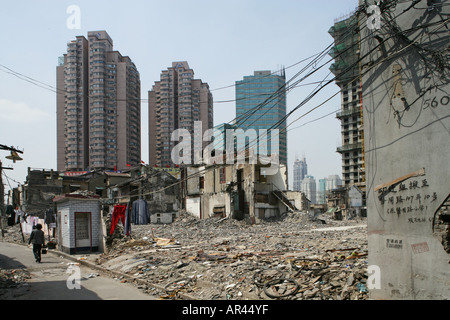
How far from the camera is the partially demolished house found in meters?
39.6

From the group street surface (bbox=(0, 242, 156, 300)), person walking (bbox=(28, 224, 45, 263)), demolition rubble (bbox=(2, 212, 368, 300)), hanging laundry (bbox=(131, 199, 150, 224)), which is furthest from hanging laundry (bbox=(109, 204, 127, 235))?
hanging laundry (bbox=(131, 199, 150, 224))

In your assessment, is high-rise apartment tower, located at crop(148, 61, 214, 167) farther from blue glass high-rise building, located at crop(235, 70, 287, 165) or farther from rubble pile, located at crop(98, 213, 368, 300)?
rubble pile, located at crop(98, 213, 368, 300)

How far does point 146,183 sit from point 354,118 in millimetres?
64670

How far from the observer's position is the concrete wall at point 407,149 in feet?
19.6

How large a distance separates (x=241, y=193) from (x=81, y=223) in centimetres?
2326

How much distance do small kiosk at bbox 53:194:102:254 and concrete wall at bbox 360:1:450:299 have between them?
1601 cm

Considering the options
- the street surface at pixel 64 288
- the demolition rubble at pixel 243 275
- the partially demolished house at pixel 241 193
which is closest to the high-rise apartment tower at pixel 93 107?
the partially demolished house at pixel 241 193

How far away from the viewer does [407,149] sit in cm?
660

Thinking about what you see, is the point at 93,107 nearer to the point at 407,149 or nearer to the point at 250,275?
the point at 250,275

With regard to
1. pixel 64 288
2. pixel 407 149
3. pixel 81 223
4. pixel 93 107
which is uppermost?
pixel 93 107

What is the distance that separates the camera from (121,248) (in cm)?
1744

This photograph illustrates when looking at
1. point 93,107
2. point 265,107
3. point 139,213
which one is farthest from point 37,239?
point 93,107

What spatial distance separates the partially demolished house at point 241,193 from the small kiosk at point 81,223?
18987 mm

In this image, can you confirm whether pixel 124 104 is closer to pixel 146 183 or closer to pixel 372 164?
pixel 146 183
